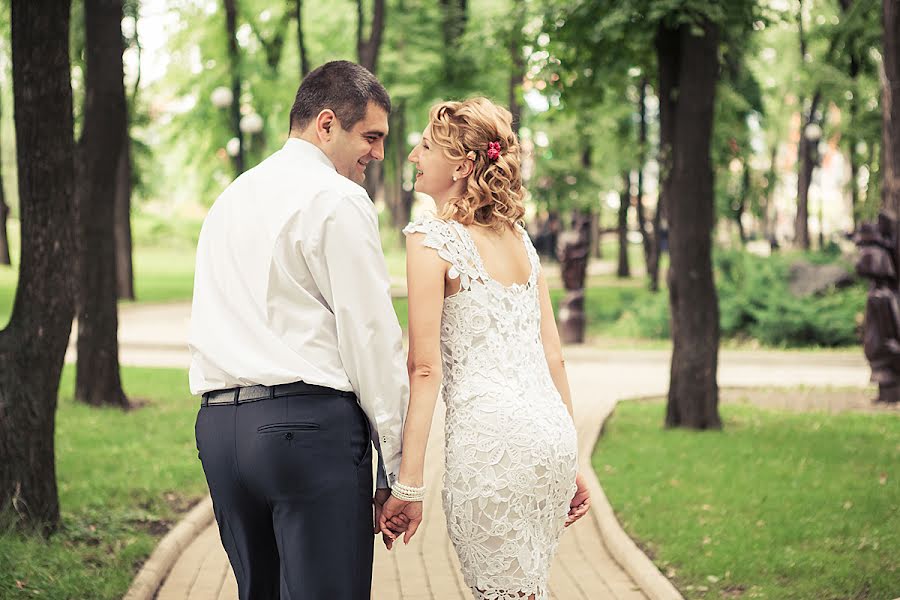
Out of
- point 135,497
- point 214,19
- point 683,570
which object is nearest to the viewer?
point 683,570

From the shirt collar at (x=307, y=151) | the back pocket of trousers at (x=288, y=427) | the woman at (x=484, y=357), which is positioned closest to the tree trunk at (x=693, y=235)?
the woman at (x=484, y=357)

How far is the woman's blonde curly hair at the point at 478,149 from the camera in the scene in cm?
353

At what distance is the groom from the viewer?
3107 millimetres

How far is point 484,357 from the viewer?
3.55 m

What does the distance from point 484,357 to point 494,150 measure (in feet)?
1.98

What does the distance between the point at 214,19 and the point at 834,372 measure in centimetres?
1946

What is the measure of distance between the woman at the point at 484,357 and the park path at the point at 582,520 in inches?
102

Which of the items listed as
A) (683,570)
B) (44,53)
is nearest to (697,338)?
(683,570)

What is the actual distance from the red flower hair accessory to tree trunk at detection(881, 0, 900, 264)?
444 inches

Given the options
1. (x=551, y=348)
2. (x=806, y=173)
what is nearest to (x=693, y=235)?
(x=551, y=348)

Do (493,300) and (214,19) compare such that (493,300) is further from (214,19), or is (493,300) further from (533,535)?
(214,19)

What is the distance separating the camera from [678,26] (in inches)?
427

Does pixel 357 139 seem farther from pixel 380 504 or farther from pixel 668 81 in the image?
pixel 668 81

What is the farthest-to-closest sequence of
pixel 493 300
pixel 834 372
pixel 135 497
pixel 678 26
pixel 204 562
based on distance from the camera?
pixel 834 372 → pixel 678 26 → pixel 135 497 → pixel 204 562 → pixel 493 300
